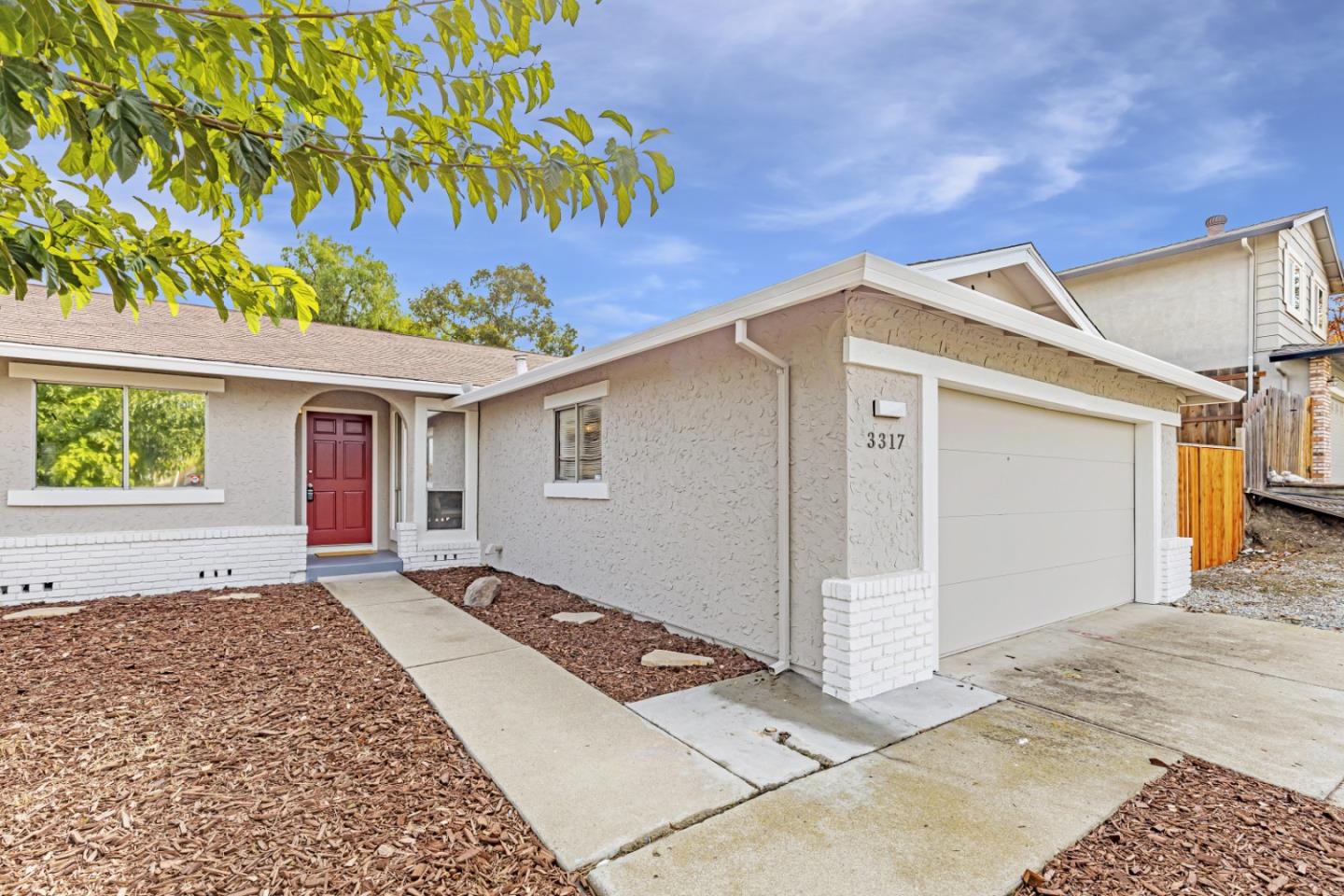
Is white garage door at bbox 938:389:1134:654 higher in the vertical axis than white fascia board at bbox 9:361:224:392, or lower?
lower

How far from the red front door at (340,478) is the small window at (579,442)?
13.4 feet

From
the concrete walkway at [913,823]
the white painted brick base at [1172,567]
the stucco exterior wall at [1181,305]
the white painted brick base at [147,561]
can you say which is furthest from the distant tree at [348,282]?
the concrete walkway at [913,823]

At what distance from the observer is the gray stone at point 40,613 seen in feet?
20.3

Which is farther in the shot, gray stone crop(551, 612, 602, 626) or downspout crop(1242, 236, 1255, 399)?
downspout crop(1242, 236, 1255, 399)

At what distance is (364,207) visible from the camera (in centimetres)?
228

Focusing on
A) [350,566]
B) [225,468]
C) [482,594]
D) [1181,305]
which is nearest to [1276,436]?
[1181,305]

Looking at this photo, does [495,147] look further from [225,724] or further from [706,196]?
[706,196]

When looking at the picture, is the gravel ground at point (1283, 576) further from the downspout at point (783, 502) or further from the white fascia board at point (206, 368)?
the white fascia board at point (206, 368)

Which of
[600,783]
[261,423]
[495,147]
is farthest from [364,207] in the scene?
[261,423]

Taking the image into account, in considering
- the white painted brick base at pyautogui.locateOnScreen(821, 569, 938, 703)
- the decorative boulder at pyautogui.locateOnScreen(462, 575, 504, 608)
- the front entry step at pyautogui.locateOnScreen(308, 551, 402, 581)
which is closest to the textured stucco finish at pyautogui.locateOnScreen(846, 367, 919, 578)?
the white painted brick base at pyautogui.locateOnScreen(821, 569, 938, 703)

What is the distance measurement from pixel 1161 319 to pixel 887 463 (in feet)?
45.9

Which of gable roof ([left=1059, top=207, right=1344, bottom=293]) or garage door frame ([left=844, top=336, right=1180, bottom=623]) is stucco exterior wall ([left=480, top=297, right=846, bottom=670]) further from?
gable roof ([left=1059, top=207, right=1344, bottom=293])

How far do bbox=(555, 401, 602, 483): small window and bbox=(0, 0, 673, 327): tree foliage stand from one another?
4.58 m

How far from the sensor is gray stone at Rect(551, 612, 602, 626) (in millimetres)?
6305
